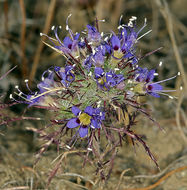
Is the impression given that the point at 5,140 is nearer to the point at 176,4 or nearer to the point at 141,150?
the point at 141,150

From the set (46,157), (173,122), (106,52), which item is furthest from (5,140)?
(173,122)

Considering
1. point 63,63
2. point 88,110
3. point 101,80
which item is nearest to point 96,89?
point 101,80

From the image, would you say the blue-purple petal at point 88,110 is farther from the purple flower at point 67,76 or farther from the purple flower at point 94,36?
the purple flower at point 94,36

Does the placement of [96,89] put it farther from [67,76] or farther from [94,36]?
[94,36]

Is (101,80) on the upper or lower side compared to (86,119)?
upper

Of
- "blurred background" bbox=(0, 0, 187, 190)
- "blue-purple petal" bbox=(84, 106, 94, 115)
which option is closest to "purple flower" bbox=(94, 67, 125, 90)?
"blue-purple petal" bbox=(84, 106, 94, 115)

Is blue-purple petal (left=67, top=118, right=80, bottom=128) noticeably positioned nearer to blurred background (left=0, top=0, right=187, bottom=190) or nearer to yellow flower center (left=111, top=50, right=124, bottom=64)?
yellow flower center (left=111, top=50, right=124, bottom=64)
